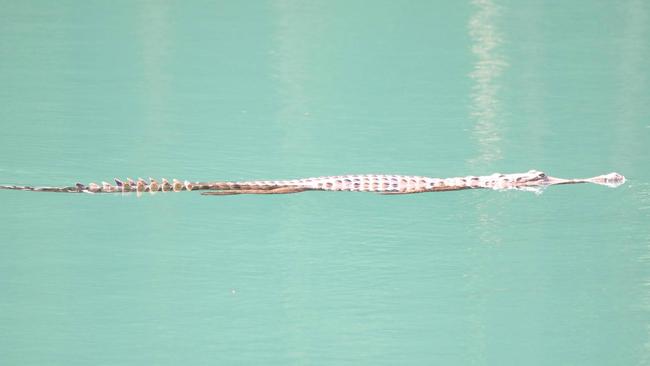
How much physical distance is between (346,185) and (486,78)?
20.2ft

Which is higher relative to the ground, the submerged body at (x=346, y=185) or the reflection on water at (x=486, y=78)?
the reflection on water at (x=486, y=78)

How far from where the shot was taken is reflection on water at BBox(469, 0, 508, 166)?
57.8 ft

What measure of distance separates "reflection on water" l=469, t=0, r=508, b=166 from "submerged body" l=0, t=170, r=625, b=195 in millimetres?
822

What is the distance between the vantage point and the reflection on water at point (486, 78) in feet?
57.8

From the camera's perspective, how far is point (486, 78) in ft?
70.1

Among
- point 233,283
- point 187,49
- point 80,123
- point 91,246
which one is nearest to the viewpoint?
point 233,283

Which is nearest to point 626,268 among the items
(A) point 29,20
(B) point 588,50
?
(B) point 588,50

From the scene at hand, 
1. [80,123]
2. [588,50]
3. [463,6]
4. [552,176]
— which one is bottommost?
[552,176]

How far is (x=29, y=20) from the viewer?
84.5 feet

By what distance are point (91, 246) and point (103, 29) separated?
36.4ft

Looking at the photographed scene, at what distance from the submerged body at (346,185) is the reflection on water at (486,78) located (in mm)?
822

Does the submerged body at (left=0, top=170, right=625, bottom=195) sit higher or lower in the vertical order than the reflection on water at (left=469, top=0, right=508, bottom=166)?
lower

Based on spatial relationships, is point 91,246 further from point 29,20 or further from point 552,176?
point 29,20

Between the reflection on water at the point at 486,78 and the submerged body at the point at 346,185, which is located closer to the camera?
the submerged body at the point at 346,185
